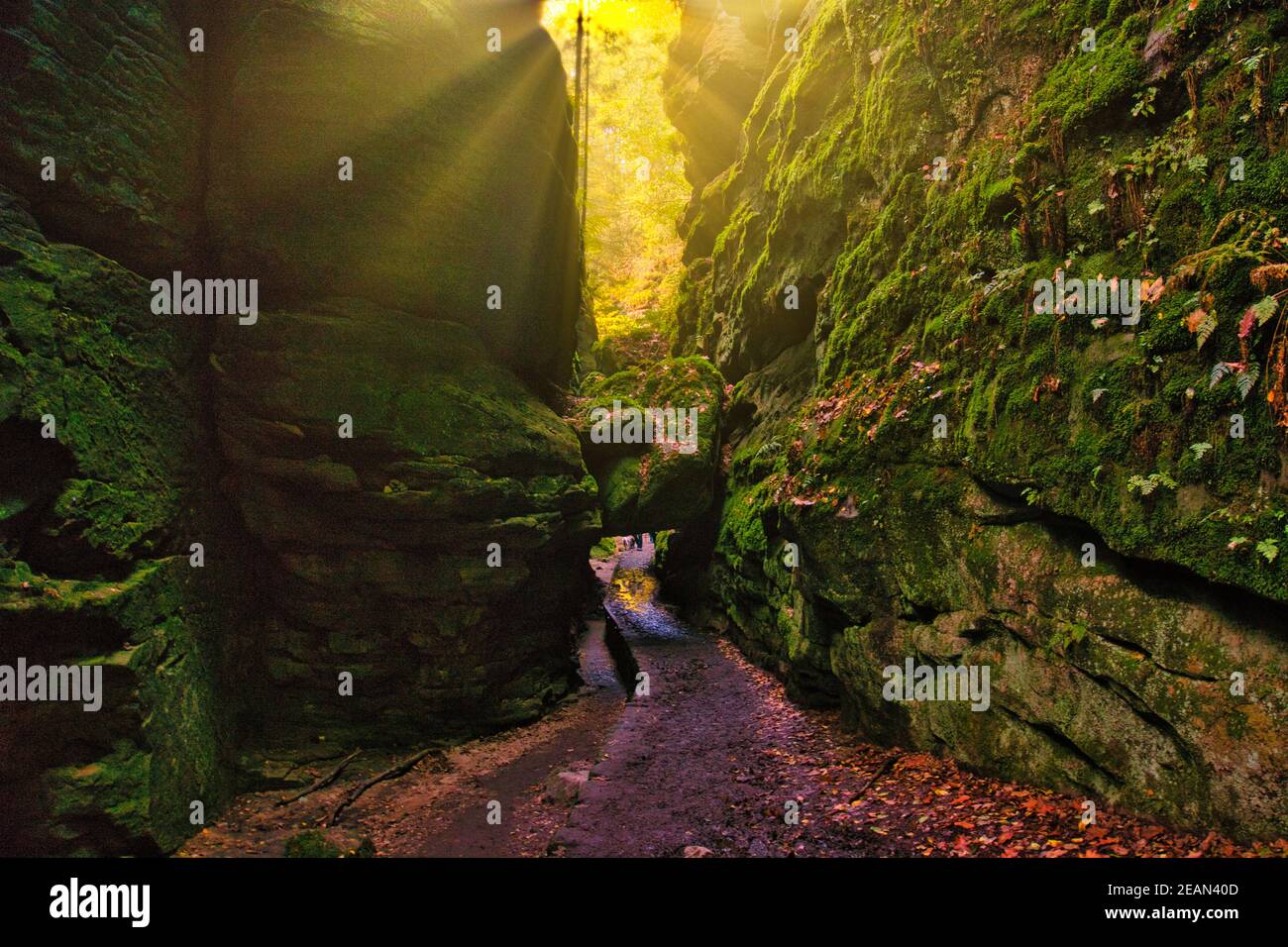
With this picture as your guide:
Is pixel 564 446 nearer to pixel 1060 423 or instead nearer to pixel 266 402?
pixel 266 402

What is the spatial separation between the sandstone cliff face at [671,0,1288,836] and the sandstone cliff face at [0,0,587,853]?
22.4ft

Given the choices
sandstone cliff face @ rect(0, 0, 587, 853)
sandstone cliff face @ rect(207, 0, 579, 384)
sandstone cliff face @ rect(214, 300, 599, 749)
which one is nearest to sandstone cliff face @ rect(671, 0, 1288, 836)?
sandstone cliff face @ rect(214, 300, 599, 749)

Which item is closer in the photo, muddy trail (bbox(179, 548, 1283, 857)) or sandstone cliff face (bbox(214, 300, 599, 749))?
muddy trail (bbox(179, 548, 1283, 857))

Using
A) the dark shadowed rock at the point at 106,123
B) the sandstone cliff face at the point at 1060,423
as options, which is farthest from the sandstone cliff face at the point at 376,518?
the sandstone cliff face at the point at 1060,423

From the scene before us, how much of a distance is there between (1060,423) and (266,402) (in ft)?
38.8

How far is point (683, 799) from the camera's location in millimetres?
7629

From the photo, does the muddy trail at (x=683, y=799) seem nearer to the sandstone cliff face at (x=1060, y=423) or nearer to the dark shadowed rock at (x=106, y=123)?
the sandstone cliff face at (x=1060, y=423)

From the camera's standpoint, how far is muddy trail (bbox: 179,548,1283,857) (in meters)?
5.50

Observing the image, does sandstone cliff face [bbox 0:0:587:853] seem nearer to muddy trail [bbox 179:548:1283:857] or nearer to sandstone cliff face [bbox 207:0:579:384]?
sandstone cliff face [bbox 207:0:579:384]

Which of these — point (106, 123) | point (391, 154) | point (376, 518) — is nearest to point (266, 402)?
point (376, 518)

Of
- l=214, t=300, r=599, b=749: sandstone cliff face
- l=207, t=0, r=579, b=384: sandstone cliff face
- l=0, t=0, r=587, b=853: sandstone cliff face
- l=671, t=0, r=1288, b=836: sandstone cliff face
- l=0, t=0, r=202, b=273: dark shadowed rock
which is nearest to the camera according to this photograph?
l=671, t=0, r=1288, b=836: sandstone cliff face

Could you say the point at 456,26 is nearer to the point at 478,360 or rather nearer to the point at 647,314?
the point at 478,360

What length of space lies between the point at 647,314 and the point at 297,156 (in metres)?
21.1

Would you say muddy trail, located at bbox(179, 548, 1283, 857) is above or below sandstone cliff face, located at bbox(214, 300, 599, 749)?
below
